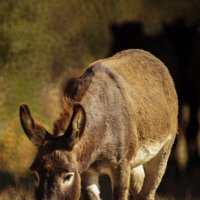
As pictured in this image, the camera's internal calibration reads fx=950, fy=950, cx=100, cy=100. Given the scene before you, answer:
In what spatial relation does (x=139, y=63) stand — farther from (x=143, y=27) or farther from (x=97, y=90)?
(x=143, y=27)

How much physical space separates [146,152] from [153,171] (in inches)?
33.9

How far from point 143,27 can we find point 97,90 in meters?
4.12

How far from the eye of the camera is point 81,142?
7.68 metres

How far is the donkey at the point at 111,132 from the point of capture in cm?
735

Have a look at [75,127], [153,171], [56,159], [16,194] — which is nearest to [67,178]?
[56,159]

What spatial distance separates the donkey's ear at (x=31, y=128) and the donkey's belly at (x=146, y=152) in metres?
1.18

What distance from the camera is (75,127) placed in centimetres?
735

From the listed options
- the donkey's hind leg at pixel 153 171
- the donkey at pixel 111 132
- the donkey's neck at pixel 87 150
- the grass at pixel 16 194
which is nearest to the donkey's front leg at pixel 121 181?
the donkey at pixel 111 132

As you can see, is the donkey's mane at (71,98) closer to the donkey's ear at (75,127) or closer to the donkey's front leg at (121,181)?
the donkey's ear at (75,127)

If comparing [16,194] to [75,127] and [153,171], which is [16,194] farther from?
[75,127]

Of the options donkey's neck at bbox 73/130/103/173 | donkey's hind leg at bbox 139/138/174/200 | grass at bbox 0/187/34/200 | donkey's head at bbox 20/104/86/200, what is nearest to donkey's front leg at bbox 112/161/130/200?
donkey's neck at bbox 73/130/103/173

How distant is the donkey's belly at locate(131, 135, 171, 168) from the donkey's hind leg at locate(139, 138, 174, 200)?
0.35 meters

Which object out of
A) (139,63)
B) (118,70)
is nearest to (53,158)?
(118,70)

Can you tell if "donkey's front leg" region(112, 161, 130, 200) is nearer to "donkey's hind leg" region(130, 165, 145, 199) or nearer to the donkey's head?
the donkey's head
